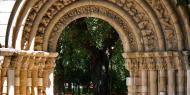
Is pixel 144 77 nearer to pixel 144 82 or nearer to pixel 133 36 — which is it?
pixel 144 82

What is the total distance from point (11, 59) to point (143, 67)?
12.3 ft

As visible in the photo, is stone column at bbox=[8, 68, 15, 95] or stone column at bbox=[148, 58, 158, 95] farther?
stone column at bbox=[148, 58, 158, 95]

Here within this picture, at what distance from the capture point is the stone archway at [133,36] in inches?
Result: 554

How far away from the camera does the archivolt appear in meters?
14.3

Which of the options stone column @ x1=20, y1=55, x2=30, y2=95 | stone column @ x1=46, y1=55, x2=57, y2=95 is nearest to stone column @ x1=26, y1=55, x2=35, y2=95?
stone column @ x1=20, y1=55, x2=30, y2=95

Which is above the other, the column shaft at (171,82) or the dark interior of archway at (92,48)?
the dark interior of archway at (92,48)

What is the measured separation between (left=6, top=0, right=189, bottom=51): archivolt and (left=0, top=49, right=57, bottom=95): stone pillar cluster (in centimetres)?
31

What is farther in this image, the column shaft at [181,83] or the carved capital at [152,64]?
the carved capital at [152,64]

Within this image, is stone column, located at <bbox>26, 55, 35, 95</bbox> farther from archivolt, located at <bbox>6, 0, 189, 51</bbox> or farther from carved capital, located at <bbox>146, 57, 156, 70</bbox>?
carved capital, located at <bbox>146, 57, 156, 70</bbox>

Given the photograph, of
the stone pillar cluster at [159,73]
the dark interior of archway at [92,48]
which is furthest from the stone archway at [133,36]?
the dark interior of archway at [92,48]

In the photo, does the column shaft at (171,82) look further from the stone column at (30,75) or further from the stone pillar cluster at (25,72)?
the stone column at (30,75)

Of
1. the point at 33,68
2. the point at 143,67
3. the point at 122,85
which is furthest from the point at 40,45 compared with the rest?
the point at 122,85

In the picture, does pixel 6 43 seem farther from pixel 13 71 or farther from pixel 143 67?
pixel 143 67

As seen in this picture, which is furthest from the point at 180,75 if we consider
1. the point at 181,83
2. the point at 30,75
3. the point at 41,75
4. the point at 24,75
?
the point at 24,75
